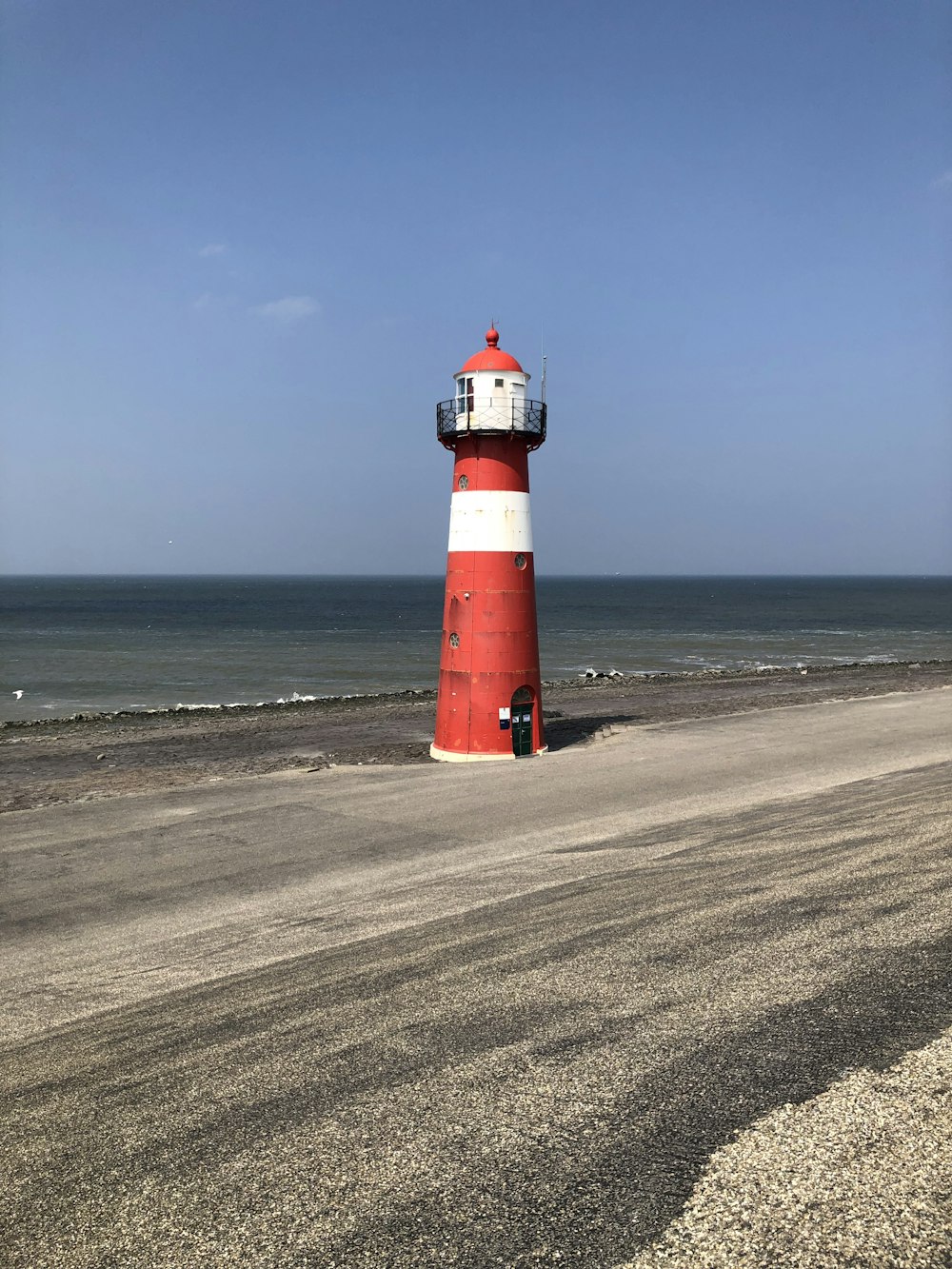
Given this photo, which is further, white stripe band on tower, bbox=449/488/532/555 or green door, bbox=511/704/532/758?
green door, bbox=511/704/532/758

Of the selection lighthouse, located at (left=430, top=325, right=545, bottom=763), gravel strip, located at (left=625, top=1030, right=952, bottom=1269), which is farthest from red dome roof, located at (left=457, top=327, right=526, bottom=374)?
gravel strip, located at (left=625, top=1030, right=952, bottom=1269)

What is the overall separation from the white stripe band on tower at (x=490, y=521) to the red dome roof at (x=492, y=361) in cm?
255

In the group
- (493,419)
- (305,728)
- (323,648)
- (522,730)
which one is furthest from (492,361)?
(323,648)

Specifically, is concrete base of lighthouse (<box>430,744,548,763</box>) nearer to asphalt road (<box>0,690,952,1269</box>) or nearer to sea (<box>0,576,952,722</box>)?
asphalt road (<box>0,690,952,1269</box>)

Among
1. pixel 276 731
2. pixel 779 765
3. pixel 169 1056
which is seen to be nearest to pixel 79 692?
pixel 276 731

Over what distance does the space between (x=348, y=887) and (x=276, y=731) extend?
58.5 feet

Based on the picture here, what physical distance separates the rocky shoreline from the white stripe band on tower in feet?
16.9

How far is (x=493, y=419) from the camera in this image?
758 inches

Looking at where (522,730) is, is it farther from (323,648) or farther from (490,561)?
(323,648)

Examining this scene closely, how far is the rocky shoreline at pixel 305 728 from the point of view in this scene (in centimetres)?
2114

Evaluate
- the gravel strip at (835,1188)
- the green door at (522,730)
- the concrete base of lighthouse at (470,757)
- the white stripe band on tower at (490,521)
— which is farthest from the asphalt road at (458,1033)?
the white stripe band on tower at (490,521)

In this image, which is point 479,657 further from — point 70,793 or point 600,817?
point 70,793

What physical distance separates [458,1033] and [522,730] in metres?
14.2

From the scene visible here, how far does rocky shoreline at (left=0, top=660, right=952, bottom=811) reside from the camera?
21.1m
